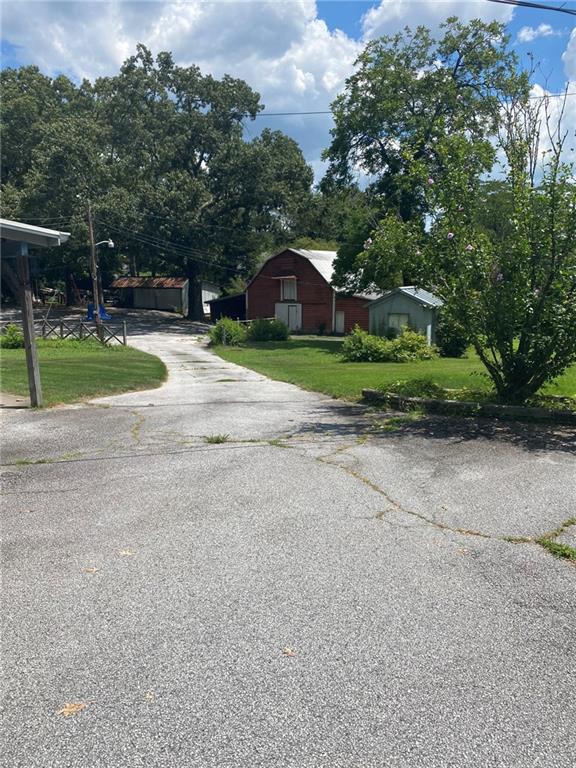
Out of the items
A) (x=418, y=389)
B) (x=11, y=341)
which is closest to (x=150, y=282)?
→ (x=11, y=341)

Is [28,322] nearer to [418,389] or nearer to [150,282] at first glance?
[418,389]

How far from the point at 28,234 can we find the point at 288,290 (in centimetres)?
3935

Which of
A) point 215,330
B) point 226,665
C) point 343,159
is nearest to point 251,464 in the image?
point 226,665

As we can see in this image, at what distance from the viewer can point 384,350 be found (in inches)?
988

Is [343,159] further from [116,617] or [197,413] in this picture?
[116,617]

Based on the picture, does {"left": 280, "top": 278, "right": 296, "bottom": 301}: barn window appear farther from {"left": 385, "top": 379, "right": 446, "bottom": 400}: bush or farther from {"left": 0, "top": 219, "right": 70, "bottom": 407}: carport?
{"left": 0, "top": 219, "right": 70, "bottom": 407}: carport

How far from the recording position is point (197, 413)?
35.1 ft

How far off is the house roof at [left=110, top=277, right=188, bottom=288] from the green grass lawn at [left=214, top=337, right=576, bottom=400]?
1268 inches

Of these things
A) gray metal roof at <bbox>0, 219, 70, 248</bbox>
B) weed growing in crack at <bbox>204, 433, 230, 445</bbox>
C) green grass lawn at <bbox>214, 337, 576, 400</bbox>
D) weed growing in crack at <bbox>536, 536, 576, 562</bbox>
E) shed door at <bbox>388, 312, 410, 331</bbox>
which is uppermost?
gray metal roof at <bbox>0, 219, 70, 248</bbox>

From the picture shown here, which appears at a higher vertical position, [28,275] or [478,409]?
[28,275]

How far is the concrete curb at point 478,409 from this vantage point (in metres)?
8.96

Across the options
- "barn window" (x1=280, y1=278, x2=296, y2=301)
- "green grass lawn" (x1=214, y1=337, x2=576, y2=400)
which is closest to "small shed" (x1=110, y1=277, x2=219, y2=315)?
"barn window" (x1=280, y1=278, x2=296, y2=301)

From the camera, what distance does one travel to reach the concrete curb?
8961 mm

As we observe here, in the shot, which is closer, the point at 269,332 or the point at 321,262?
the point at 269,332
